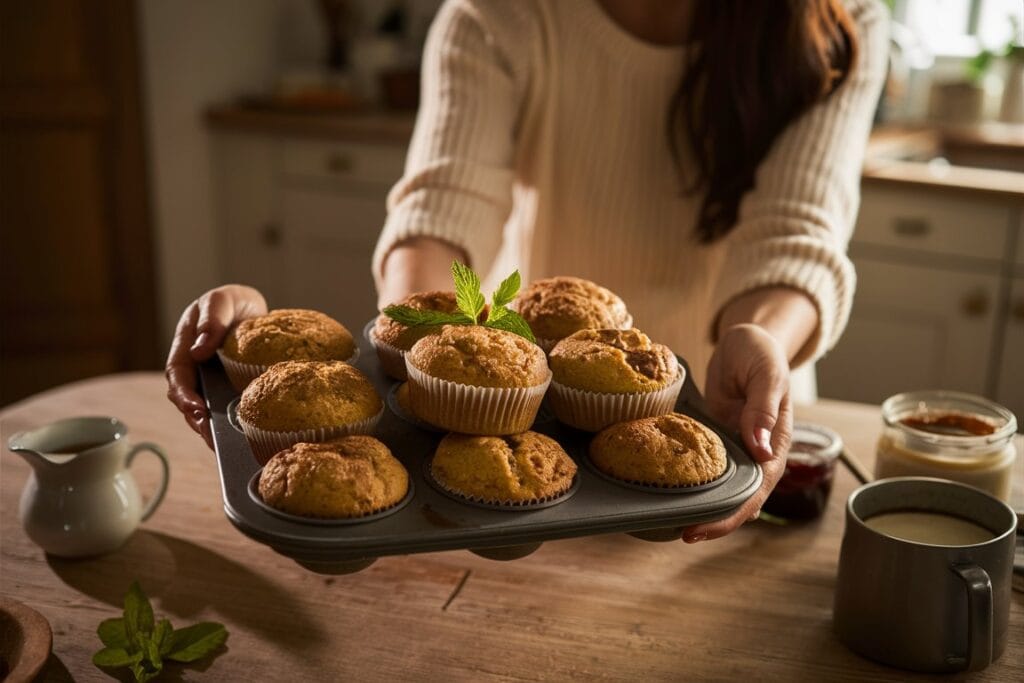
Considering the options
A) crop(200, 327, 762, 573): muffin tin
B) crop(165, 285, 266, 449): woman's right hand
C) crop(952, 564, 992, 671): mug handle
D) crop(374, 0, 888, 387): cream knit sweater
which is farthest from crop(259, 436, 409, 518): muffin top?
crop(374, 0, 888, 387): cream knit sweater

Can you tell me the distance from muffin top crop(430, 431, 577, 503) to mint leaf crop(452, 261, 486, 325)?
0.49 ft

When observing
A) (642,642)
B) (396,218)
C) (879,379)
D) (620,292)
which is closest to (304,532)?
(642,642)

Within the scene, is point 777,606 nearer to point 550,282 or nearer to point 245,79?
point 550,282

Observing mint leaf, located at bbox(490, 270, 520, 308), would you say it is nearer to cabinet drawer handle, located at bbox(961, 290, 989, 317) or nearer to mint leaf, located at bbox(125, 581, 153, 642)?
mint leaf, located at bbox(125, 581, 153, 642)

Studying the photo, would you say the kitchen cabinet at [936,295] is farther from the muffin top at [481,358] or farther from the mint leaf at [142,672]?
the mint leaf at [142,672]

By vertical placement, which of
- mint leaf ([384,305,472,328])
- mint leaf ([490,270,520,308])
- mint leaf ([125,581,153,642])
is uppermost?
mint leaf ([490,270,520,308])

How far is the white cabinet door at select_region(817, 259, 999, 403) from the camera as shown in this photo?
2549 millimetres

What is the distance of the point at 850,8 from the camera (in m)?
1.59

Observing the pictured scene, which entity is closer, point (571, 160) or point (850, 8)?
point (850, 8)

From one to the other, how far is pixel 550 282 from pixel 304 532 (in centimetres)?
48

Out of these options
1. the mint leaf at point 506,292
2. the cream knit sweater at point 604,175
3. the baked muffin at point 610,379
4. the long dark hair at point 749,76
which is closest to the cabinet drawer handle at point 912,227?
the cream knit sweater at point 604,175

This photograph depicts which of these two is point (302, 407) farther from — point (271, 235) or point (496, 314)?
point (271, 235)

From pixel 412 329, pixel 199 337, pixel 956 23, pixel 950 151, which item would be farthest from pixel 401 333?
pixel 956 23

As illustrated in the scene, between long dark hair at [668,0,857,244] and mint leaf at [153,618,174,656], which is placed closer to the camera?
mint leaf at [153,618,174,656]
